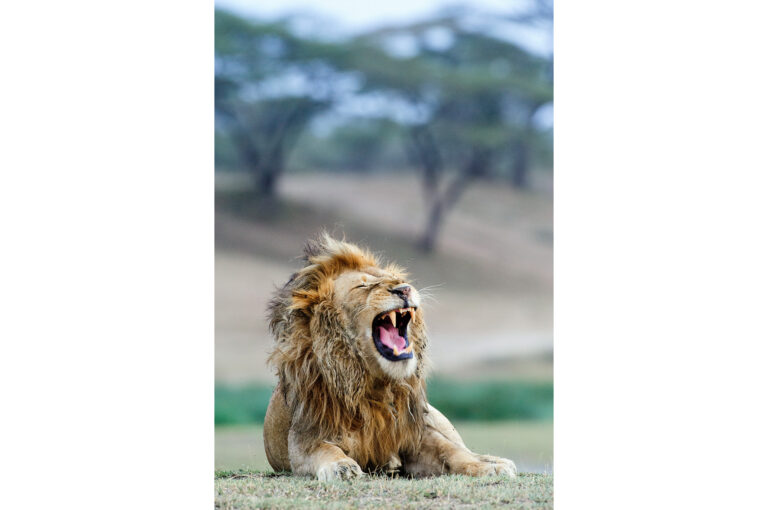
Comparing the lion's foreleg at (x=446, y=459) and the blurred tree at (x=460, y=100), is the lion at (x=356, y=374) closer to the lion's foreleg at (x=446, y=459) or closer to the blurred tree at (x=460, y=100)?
the lion's foreleg at (x=446, y=459)

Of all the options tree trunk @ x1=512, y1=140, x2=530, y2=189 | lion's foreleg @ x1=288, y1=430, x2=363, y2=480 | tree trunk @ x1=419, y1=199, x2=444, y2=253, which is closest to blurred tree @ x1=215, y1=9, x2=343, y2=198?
tree trunk @ x1=419, y1=199, x2=444, y2=253

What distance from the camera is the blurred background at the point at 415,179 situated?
653 cm

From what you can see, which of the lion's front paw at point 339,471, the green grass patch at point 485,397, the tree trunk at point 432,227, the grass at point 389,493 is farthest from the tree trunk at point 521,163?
the lion's front paw at point 339,471

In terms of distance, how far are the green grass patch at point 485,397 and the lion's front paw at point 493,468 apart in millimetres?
2697

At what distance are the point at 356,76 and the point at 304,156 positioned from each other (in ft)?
2.40

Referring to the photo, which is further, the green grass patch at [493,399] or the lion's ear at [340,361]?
the green grass patch at [493,399]

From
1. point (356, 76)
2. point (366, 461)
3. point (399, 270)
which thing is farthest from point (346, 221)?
point (366, 461)

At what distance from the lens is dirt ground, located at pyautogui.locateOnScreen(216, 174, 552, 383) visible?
21.1ft

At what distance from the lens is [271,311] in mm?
4180

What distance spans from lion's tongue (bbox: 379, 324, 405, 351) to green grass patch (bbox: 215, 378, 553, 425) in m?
2.89

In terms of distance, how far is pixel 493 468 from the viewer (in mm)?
3900

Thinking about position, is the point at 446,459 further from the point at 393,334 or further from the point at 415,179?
the point at 415,179

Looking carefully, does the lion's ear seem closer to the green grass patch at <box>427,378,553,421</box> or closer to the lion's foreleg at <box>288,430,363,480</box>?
the lion's foreleg at <box>288,430,363,480</box>

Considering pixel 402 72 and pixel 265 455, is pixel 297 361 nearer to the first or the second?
pixel 265 455
